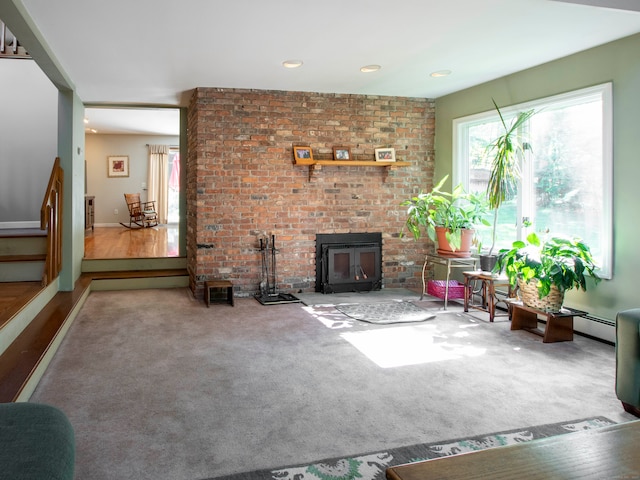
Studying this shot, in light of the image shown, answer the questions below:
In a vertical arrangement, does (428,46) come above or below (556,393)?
above

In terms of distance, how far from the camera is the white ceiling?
3.43 m

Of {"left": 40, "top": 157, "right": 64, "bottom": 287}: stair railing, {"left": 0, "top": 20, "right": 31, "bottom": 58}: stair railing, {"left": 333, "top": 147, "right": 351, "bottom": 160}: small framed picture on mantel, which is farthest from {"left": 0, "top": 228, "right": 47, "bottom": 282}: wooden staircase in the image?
{"left": 333, "top": 147, "right": 351, "bottom": 160}: small framed picture on mantel

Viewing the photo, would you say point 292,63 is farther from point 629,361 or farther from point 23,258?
point 629,361

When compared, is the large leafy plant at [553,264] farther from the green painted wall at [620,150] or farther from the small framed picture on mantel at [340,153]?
the small framed picture on mantel at [340,153]

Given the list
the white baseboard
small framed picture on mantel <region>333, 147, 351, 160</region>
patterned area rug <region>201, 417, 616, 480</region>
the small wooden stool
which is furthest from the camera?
the white baseboard

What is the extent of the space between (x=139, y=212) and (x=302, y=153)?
7.41 meters

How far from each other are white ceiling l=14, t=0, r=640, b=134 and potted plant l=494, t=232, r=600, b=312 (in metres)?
1.69

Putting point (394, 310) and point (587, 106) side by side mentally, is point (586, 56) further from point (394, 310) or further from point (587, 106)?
point (394, 310)

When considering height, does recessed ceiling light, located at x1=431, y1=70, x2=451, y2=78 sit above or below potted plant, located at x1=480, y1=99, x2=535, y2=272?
above

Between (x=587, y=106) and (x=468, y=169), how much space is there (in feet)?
5.89

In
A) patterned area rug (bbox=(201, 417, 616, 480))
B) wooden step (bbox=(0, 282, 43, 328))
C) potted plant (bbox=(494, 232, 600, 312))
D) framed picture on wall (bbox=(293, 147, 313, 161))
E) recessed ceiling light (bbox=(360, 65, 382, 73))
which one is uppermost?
recessed ceiling light (bbox=(360, 65, 382, 73))

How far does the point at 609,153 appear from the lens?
13.8 feet

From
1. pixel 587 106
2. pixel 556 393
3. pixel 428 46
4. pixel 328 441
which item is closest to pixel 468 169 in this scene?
pixel 587 106

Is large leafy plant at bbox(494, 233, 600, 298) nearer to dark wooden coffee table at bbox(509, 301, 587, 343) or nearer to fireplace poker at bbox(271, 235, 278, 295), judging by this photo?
dark wooden coffee table at bbox(509, 301, 587, 343)
